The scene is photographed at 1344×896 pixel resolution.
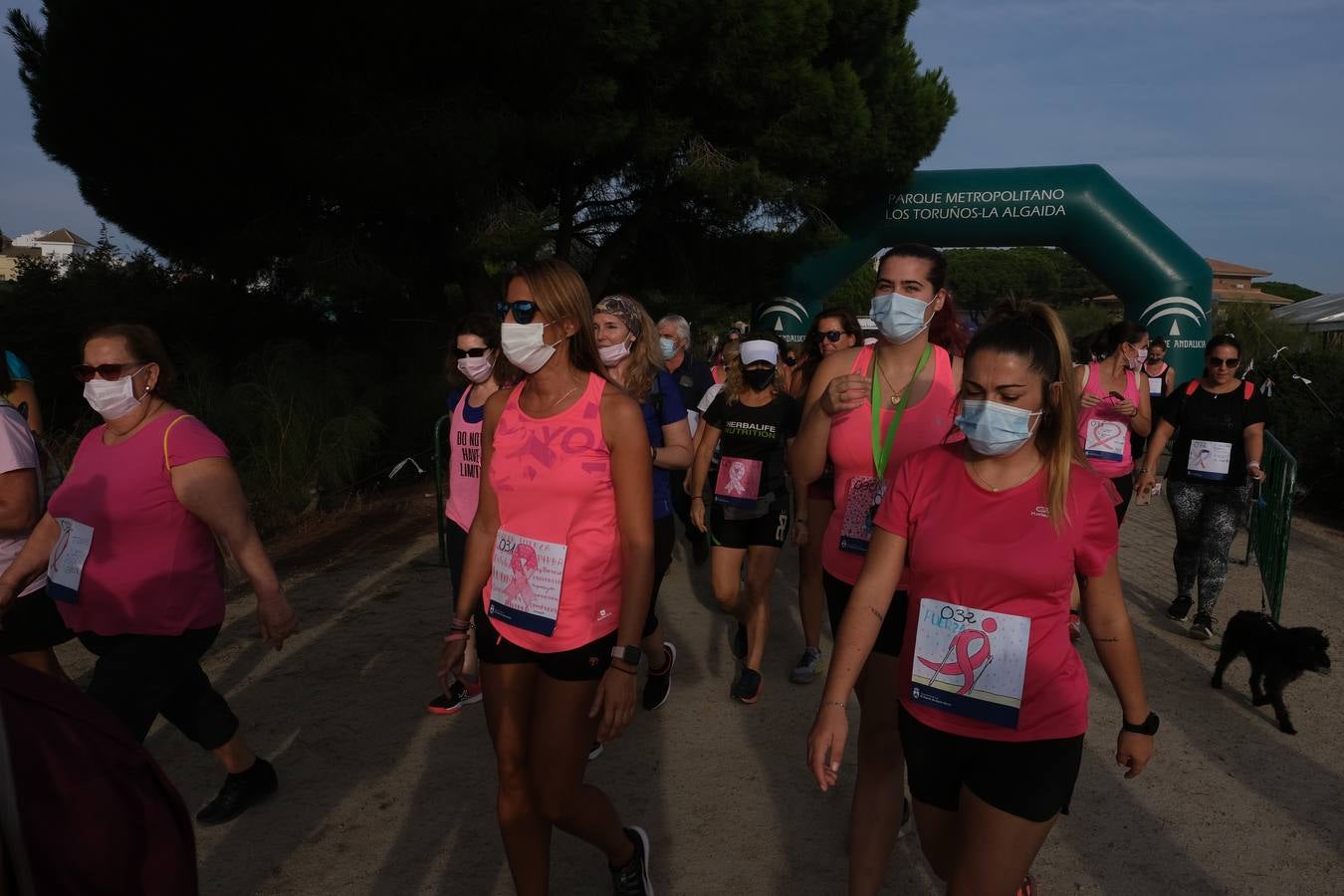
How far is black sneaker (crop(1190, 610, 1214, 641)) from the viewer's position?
5.50 meters

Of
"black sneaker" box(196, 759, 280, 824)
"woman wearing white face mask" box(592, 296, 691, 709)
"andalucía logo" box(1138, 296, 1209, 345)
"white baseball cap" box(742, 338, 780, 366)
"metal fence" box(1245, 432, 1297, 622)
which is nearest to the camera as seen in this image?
"black sneaker" box(196, 759, 280, 824)

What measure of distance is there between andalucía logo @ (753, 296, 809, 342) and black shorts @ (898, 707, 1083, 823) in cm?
1508

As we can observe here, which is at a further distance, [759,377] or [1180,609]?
[1180,609]

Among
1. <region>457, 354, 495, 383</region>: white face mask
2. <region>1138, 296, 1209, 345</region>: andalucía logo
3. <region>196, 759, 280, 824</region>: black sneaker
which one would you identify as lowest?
<region>196, 759, 280, 824</region>: black sneaker

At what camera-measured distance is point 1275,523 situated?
589 cm

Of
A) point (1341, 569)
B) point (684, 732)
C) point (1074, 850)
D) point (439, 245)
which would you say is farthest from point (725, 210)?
point (1074, 850)

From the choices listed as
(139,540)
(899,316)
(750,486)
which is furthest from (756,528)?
(139,540)

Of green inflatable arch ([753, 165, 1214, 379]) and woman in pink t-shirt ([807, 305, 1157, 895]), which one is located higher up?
green inflatable arch ([753, 165, 1214, 379])

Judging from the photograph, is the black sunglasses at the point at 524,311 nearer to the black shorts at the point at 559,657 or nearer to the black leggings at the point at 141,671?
the black shorts at the point at 559,657

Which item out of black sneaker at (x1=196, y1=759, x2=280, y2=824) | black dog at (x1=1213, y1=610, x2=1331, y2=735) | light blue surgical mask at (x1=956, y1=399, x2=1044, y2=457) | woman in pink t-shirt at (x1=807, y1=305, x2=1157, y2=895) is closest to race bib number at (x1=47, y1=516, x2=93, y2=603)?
black sneaker at (x1=196, y1=759, x2=280, y2=824)

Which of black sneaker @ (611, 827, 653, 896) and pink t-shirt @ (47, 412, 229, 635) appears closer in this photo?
black sneaker @ (611, 827, 653, 896)

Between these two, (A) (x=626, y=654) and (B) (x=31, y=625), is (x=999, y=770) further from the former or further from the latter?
(B) (x=31, y=625)

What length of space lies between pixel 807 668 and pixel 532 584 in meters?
2.77

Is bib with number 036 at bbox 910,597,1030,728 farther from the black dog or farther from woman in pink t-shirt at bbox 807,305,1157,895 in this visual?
the black dog
